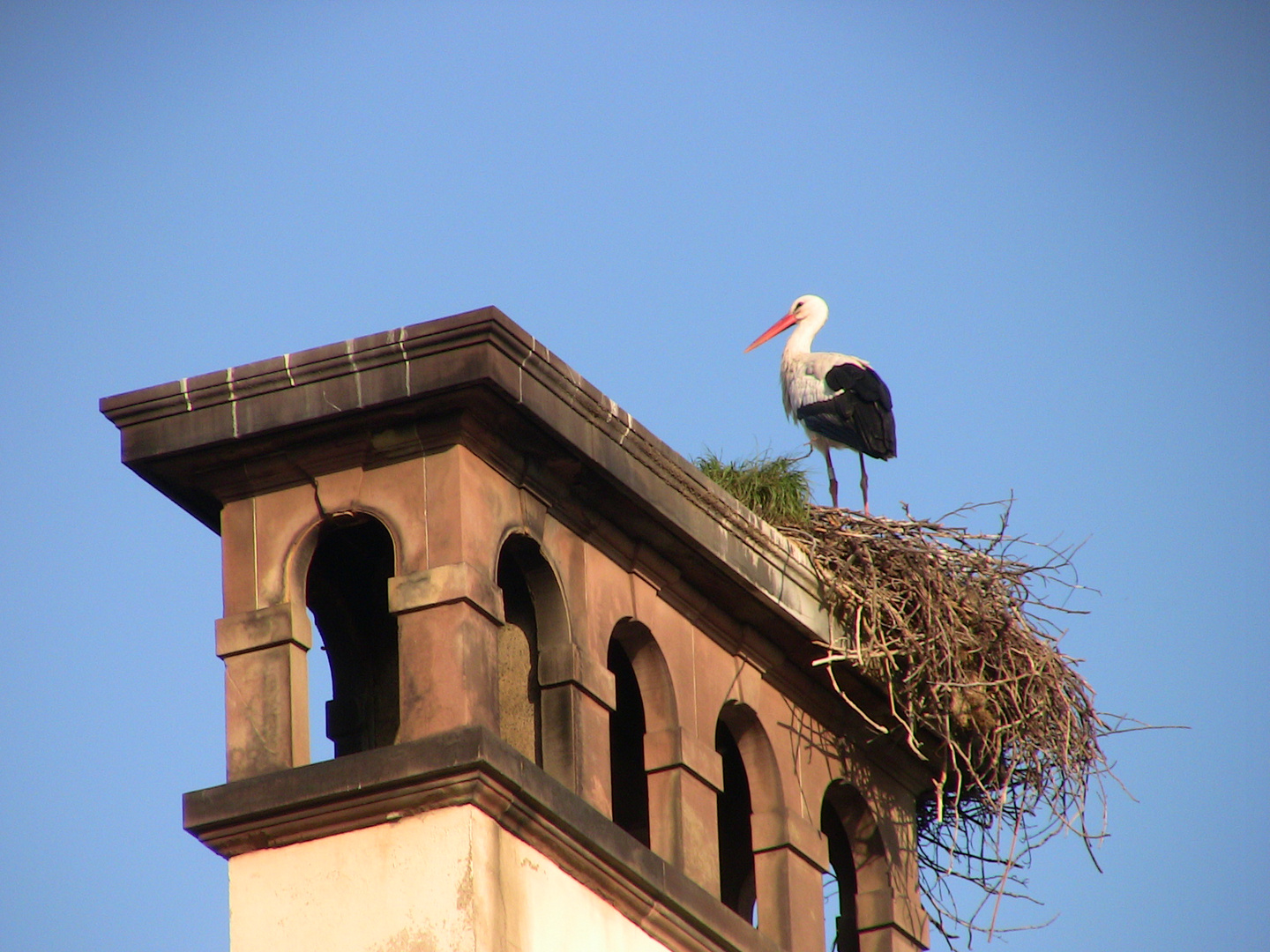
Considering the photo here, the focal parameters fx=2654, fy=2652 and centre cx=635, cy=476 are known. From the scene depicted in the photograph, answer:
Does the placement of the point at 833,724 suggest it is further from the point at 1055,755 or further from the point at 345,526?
the point at 345,526

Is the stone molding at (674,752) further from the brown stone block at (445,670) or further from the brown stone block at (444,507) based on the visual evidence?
the brown stone block at (444,507)

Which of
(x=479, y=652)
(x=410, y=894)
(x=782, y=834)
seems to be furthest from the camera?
(x=782, y=834)

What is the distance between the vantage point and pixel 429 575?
1135 cm

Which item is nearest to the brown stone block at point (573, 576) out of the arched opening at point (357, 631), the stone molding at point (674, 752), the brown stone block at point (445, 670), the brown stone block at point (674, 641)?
the brown stone block at point (674, 641)

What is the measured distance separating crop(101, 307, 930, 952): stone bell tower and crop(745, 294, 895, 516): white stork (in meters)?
A: 3.06

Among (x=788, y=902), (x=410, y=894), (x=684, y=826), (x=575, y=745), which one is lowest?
(x=410, y=894)

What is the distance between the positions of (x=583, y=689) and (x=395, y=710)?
4.25 ft

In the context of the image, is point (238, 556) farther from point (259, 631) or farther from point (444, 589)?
point (444, 589)

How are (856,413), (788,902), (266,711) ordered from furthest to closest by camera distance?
1. (856,413)
2. (788,902)
3. (266,711)

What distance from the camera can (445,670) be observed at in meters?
11.1

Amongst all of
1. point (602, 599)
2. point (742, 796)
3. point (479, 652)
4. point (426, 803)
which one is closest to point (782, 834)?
point (742, 796)

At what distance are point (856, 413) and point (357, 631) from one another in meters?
4.86

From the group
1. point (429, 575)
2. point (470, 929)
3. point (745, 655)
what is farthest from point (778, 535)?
point (470, 929)

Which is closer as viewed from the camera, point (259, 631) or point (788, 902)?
point (259, 631)
